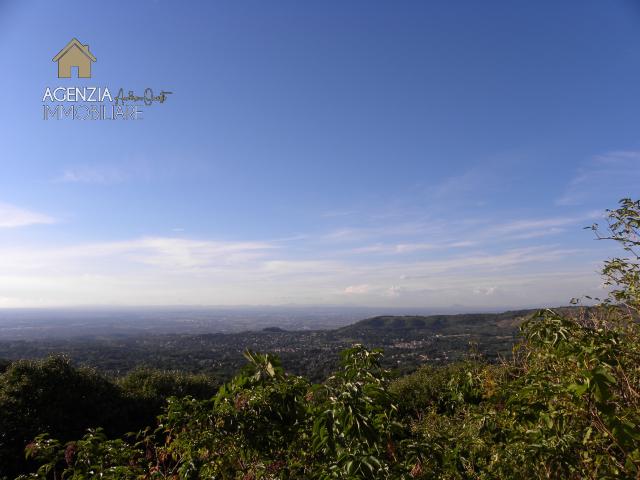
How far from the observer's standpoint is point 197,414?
3.61 m

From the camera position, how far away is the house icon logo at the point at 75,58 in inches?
601

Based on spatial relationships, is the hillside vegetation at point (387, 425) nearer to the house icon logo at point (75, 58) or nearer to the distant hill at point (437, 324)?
the house icon logo at point (75, 58)

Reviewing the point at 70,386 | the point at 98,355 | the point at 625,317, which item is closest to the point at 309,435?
the point at 625,317

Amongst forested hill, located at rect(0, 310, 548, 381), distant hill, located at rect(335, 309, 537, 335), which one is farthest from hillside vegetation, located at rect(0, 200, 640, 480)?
distant hill, located at rect(335, 309, 537, 335)

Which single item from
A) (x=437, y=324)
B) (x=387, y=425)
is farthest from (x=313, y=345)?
(x=387, y=425)

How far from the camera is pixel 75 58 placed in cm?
1555

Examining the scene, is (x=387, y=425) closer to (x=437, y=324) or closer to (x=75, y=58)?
(x=75, y=58)

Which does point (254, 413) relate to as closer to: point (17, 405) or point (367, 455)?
point (367, 455)

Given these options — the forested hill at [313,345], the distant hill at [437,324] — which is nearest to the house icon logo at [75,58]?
Result: the forested hill at [313,345]

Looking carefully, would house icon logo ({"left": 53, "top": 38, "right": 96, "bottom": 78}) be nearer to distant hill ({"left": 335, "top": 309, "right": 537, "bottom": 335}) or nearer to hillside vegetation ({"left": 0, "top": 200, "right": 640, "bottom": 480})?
hillside vegetation ({"left": 0, "top": 200, "right": 640, "bottom": 480})

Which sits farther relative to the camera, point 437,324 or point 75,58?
point 437,324

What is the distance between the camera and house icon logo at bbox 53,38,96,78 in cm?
1527

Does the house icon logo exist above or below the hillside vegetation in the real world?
above

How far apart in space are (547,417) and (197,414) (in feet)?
10.6
